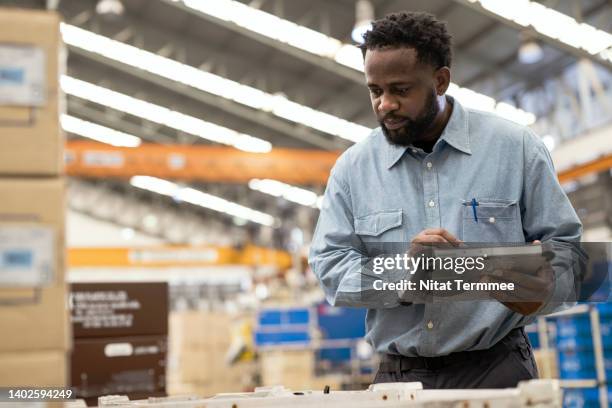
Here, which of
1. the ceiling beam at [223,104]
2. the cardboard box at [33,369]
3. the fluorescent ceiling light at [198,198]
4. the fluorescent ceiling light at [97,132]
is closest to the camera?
the cardboard box at [33,369]

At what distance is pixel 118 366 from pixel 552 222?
225 cm

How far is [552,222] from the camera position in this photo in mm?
1719

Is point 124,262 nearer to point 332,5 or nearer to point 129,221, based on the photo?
point 129,221

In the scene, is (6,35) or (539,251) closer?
(6,35)

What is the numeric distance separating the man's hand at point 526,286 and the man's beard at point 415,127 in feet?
1.36

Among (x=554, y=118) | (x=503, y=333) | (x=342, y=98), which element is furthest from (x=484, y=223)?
(x=342, y=98)

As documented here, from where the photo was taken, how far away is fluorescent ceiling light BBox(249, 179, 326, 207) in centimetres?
2028

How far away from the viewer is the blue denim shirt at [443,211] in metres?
1.73

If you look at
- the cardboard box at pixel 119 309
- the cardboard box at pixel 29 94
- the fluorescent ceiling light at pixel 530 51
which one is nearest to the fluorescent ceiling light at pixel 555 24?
the fluorescent ceiling light at pixel 530 51

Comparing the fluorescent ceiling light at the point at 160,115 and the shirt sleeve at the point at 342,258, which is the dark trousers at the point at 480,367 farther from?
the fluorescent ceiling light at the point at 160,115

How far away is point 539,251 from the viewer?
1518mm

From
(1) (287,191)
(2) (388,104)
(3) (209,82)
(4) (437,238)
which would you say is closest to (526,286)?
(4) (437,238)

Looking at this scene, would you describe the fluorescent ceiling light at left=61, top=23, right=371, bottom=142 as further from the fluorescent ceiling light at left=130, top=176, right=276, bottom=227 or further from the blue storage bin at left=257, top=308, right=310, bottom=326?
the fluorescent ceiling light at left=130, top=176, right=276, bottom=227

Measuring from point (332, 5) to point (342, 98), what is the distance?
341 cm
